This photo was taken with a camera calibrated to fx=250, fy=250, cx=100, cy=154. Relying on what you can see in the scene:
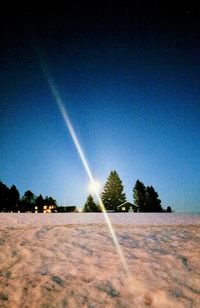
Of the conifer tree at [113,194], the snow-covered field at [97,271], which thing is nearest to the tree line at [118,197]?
the conifer tree at [113,194]

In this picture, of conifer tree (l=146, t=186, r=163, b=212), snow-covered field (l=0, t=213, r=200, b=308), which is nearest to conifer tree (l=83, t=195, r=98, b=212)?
conifer tree (l=146, t=186, r=163, b=212)

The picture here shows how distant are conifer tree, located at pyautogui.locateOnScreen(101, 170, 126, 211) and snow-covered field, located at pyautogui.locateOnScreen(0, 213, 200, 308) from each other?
54.0 m

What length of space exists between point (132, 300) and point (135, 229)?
6277mm

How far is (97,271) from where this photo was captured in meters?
6.90

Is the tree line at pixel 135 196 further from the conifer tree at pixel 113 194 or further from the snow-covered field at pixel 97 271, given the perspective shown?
the snow-covered field at pixel 97 271

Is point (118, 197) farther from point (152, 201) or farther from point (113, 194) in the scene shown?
point (152, 201)

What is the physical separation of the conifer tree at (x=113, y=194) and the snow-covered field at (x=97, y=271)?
53980 mm

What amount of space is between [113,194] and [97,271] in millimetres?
58539

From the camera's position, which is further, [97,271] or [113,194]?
[113,194]

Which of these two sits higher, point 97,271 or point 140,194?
point 140,194

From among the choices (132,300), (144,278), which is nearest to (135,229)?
(144,278)

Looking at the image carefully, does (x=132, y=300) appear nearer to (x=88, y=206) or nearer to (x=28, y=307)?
(x=28, y=307)

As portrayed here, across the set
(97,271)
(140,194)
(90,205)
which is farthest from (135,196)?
(97,271)

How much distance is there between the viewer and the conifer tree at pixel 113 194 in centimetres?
6384
